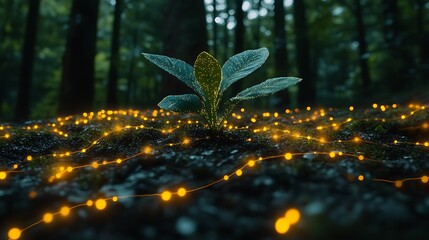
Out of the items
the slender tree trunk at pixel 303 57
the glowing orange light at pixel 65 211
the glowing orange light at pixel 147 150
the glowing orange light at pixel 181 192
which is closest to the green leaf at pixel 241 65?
the glowing orange light at pixel 147 150

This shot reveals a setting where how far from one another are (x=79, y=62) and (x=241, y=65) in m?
3.99

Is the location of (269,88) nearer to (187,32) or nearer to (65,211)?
(65,211)

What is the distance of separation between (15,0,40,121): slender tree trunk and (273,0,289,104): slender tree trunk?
5.72 meters

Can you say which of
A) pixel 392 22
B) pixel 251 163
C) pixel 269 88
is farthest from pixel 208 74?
pixel 392 22

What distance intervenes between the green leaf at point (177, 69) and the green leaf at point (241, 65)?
24cm

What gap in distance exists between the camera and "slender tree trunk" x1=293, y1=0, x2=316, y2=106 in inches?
350

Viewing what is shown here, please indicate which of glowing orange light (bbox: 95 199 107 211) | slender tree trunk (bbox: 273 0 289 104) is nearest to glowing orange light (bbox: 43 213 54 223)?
glowing orange light (bbox: 95 199 107 211)

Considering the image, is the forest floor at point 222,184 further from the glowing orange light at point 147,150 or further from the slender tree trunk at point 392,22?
the slender tree trunk at point 392,22

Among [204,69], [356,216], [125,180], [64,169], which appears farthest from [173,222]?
[204,69]

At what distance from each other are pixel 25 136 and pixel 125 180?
1.60 metres

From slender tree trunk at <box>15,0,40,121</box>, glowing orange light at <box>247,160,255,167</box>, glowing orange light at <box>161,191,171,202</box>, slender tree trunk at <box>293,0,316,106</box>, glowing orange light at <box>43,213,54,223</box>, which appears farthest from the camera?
slender tree trunk at <box>293,0,316,106</box>

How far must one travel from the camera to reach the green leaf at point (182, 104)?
2.57m

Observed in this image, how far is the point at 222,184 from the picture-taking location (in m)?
1.73

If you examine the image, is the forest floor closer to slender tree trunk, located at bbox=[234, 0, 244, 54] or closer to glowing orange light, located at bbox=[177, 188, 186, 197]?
glowing orange light, located at bbox=[177, 188, 186, 197]
